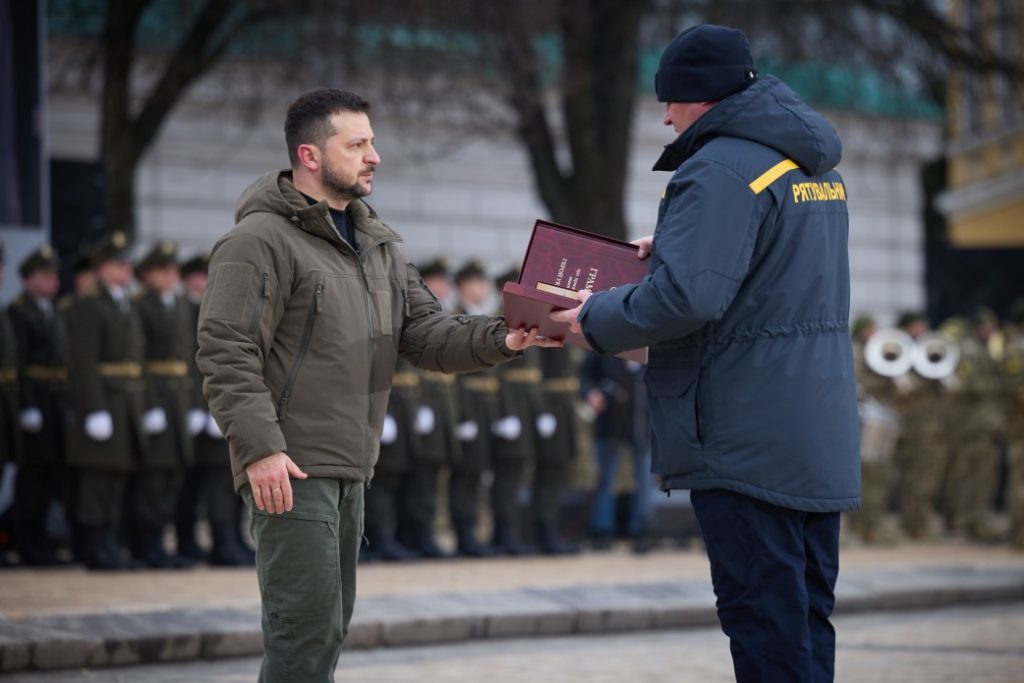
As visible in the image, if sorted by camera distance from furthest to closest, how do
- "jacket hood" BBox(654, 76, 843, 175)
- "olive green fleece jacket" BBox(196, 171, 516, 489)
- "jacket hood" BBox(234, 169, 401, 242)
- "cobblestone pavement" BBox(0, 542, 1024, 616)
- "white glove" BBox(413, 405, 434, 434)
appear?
"white glove" BBox(413, 405, 434, 434) < "cobblestone pavement" BBox(0, 542, 1024, 616) < "jacket hood" BBox(234, 169, 401, 242) < "olive green fleece jacket" BBox(196, 171, 516, 489) < "jacket hood" BBox(654, 76, 843, 175)

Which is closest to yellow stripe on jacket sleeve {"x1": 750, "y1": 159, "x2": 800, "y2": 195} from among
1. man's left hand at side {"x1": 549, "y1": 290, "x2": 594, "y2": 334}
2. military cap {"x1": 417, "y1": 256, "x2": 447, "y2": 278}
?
man's left hand at side {"x1": 549, "y1": 290, "x2": 594, "y2": 334}

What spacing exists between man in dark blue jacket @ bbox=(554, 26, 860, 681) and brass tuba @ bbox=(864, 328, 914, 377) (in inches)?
442

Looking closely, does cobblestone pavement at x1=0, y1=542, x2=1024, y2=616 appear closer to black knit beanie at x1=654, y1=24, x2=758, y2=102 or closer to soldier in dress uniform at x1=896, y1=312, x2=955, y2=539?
soldier in dress uniform at x1=896, y1=312, x2=955, y2=539

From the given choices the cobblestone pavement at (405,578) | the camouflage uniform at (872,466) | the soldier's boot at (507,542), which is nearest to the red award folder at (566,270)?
the cobblestone pavement at (405,578)

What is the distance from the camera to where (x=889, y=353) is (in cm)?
1612

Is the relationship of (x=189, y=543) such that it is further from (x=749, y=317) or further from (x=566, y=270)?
(x=749, y=317)

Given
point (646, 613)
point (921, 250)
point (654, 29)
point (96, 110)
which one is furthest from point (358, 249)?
point (921, 250)

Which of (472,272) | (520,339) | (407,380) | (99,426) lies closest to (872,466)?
(472,272)

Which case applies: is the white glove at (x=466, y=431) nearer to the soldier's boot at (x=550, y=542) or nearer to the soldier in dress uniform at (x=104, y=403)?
the soldier's boot at (x=550, y=542)

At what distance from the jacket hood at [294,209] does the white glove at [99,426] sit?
673 centimetres

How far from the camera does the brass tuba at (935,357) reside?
16453mm

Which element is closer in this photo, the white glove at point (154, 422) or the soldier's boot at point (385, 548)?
the white glove at point (154, 422)

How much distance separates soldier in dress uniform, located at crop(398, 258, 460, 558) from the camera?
13.6 meters

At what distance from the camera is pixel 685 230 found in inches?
187
